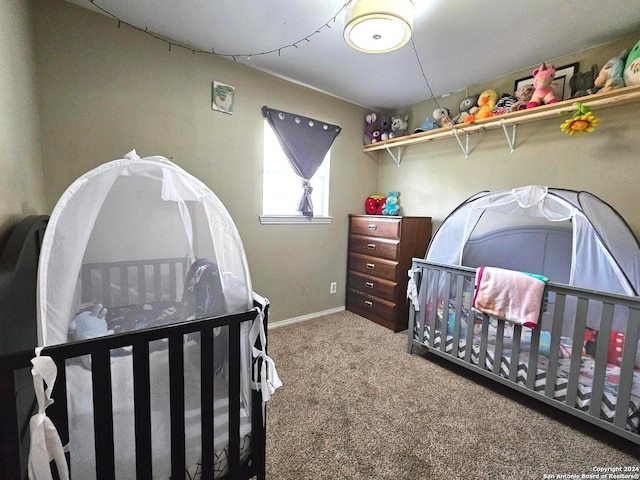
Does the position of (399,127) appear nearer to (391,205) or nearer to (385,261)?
(391,205)

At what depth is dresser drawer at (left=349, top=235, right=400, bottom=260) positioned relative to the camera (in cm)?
269

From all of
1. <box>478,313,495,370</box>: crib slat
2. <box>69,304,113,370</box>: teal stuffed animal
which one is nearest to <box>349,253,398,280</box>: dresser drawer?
<box>478,313,495,370</box>: crib slat

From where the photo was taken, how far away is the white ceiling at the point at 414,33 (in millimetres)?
1612

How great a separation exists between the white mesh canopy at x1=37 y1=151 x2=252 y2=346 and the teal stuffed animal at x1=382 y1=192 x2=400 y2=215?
2246 mm

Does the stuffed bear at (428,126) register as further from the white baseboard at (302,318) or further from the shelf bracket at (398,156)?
the white baseboard at (302,318)

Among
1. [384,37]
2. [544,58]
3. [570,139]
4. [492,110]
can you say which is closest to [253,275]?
[384,37]

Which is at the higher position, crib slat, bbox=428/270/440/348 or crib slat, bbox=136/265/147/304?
crib slat, bbox=136/265/147/304

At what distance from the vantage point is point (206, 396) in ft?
3.10

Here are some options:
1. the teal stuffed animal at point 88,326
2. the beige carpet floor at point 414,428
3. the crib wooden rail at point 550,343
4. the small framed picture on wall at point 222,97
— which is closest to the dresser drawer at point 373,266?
the crib wooden rail at point 550,343

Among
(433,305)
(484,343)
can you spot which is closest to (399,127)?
(433,305)

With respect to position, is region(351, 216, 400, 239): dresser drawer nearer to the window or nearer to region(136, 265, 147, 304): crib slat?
the window

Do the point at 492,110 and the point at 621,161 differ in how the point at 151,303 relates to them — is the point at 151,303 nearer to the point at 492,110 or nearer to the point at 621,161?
the point at 492,110

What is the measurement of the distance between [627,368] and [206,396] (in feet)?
6.27

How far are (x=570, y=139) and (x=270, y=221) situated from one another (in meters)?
2.49
